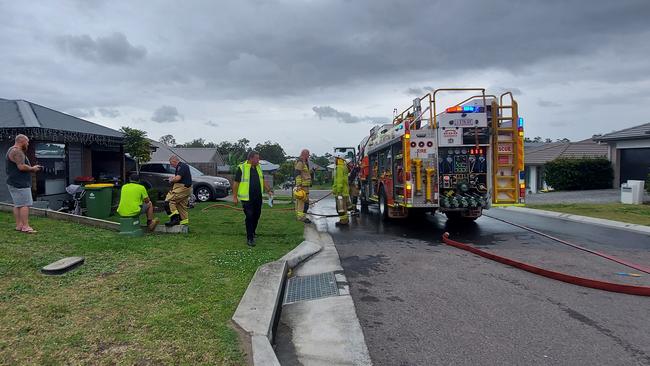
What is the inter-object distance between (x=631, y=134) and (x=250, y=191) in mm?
23473

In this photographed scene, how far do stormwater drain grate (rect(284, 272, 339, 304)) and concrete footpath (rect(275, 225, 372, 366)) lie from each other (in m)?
0.07

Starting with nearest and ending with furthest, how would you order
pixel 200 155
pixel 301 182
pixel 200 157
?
pixel 301 182, pixel 200 157, pixel 200 155

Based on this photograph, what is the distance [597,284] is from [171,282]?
514 cm

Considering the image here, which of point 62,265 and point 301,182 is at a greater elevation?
point 301,182

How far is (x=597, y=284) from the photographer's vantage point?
5969 mm

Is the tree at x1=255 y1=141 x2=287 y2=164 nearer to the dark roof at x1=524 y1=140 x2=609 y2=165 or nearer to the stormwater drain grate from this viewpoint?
the dark roof at x1=524 y1=140 x2=609 y2=165

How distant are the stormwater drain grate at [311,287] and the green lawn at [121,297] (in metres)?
0.58

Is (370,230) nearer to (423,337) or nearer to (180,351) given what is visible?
(423,337)

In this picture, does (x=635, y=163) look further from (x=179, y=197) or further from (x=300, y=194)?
(x=179, y=197)

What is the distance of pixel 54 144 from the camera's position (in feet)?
42.5

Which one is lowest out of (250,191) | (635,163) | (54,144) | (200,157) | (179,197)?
(179,197)

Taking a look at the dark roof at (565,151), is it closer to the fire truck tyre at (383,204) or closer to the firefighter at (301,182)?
the fire truck tyre at (383,204)

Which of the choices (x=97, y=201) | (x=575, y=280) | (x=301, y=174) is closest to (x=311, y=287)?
(x=575, y=280)

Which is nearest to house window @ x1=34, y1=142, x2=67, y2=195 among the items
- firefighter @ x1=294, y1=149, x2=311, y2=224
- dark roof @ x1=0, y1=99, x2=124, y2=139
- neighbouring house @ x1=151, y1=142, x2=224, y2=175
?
dark roof @ x1=0, y1=99, x2=124, y2=139
